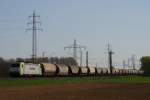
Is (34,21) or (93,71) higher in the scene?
(34,21)

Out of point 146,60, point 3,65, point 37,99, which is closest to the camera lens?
point 37,99

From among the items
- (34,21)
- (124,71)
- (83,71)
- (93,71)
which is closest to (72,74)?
(83,71)

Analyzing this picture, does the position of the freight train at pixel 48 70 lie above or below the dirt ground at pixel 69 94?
above

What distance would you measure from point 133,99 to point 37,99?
6.29 meters

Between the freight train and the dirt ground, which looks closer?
the dirt ground

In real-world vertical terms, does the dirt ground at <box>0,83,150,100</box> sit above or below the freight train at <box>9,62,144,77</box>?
below

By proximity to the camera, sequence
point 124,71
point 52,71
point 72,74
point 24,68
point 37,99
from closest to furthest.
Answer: point 37,99
point 24,68
point 52,71
point 72,74
point 124,71

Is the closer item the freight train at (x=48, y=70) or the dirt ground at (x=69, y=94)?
the dirt ground at (x=69, y=94)

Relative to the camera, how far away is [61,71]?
91.2m

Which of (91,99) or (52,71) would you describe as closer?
(91,99)

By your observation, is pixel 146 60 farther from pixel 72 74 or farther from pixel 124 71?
pixel 72 74

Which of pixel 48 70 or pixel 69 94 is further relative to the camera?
pixel 48 70

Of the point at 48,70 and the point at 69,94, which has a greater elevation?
the point at 48,70

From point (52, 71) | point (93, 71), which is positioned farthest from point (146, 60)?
point (52, 71)
